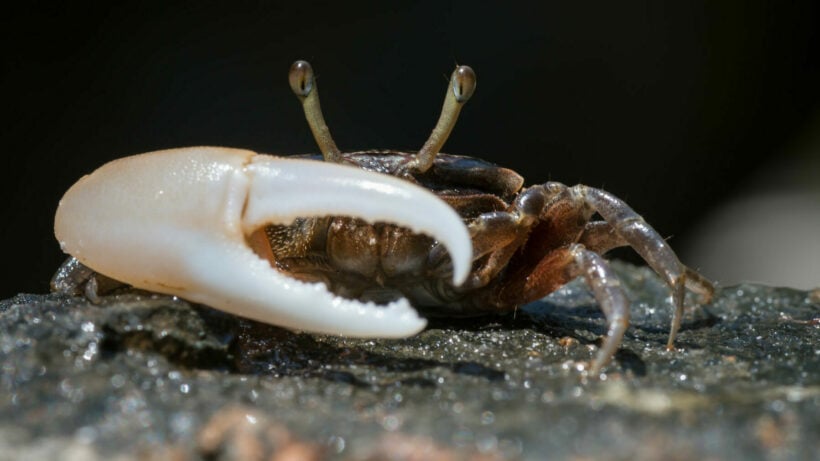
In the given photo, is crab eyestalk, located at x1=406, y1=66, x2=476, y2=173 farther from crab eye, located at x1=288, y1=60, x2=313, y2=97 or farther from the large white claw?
the large white claw

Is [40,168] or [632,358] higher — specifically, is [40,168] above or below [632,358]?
below

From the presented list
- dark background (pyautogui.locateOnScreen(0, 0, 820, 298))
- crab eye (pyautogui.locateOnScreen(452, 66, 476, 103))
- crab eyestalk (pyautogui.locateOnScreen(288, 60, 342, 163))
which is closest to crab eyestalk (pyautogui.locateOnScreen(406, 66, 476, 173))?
crab eye (pyautogui.locateOnScreen(452, 66, 476, 103))

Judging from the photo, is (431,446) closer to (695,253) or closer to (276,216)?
(276,216)

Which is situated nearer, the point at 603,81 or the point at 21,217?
the point at 21,217

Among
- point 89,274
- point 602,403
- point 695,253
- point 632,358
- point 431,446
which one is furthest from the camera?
point 695,253

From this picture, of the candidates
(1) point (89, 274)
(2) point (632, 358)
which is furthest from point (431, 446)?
(1) point (89, 274)

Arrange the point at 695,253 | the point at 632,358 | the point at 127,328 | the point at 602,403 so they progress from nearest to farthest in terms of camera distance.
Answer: the point at 602,403 < the point at 127,328 < the point at 632,358 < the point at 695,253
